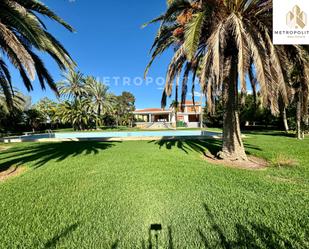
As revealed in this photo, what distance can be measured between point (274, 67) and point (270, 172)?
321 cm

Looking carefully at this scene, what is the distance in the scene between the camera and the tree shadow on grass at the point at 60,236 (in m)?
2.78

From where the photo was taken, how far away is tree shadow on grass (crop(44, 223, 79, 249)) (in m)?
2.78

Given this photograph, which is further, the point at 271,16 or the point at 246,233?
the point at 271,16

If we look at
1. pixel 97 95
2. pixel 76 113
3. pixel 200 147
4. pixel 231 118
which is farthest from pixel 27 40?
pixel 97 95

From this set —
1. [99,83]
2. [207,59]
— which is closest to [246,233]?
[207,59]

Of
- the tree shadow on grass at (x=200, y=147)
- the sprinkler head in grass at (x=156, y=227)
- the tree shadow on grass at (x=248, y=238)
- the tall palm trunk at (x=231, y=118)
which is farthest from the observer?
the tree shadow on grass at (x=200, y=147)

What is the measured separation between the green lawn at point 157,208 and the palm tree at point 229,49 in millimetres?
2508

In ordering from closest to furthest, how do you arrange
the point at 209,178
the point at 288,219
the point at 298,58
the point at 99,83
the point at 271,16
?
1. the point at 288,219
2. the point at 209,178
3. the point at 271,16
4. the point at 298,58
5. the point at 99,83

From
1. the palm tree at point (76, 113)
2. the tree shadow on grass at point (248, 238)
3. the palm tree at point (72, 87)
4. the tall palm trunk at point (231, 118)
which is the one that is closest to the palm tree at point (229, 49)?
the tall palm trunk at point (231, 118)

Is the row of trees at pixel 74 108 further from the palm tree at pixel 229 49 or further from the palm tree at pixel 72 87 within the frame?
the palm tree at pixel 229 49

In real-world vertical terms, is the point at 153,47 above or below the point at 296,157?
above

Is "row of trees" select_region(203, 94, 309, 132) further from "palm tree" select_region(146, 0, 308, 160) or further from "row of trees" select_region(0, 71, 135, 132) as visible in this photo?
"row of trees" select_region(0, 71, 135, 132)

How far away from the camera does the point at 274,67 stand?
20.2ft

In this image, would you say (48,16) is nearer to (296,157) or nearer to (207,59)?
(207,59)
